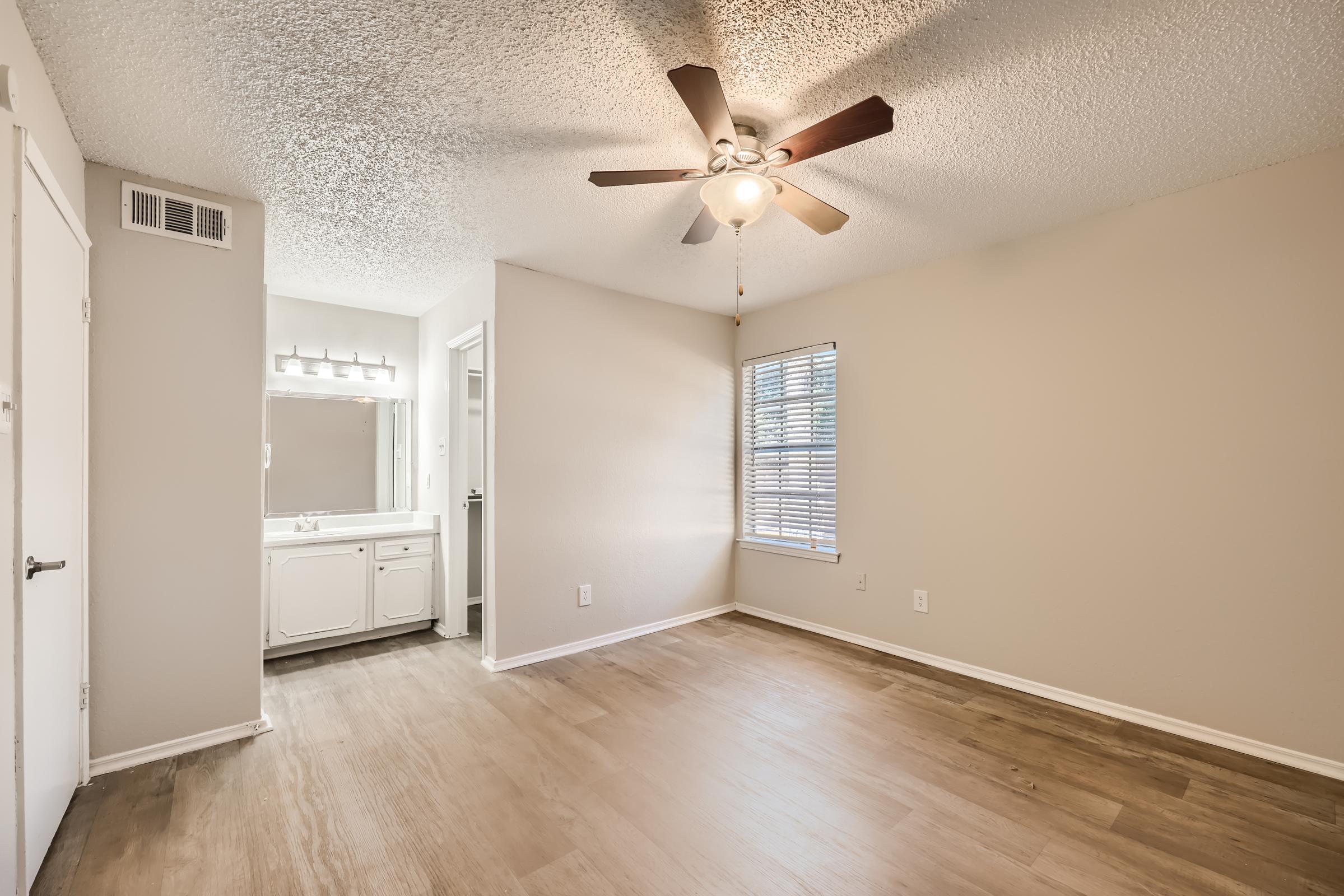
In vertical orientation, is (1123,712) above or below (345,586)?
below

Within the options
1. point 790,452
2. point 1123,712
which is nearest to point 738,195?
point 790,452

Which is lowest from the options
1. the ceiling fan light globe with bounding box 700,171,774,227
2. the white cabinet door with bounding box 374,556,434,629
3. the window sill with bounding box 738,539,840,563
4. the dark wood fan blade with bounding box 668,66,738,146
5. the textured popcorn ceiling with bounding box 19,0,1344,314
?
the white cabinet door with bounding box 374,556,434,629

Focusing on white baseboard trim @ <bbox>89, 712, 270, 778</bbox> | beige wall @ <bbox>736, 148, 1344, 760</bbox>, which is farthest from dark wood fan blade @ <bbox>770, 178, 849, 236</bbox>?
white baseboard trim @ <bbox>89, 712, 270, 778</bbox>

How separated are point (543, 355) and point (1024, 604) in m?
3.11

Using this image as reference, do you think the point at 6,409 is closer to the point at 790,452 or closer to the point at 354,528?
the point at 354,528

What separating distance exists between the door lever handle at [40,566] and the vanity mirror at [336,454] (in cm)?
238

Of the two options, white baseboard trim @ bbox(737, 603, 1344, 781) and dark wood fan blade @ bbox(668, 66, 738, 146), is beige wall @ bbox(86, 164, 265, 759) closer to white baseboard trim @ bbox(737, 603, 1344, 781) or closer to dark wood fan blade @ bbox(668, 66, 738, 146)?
dark wood fan blade @ bbox(668, 66, 738, 146)

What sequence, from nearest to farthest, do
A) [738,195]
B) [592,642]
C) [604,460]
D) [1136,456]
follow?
[738,195]
[1136,456]
[592,642]
[604,460]

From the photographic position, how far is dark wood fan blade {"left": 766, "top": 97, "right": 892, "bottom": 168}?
5.19 ft

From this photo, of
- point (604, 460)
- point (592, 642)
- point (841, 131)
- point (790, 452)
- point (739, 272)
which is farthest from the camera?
point (790, 452)

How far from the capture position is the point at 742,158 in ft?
6.80

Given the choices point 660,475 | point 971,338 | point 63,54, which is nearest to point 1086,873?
point 971,338

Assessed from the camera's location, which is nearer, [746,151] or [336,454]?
[746,151]

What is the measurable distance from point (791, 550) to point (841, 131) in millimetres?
3088
